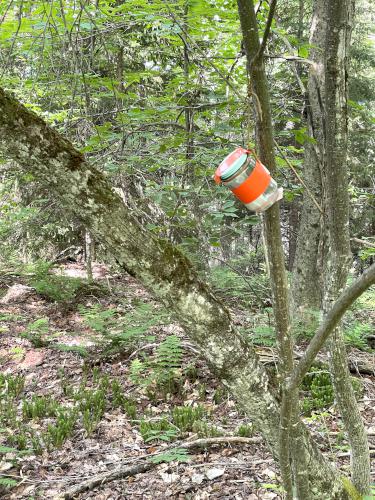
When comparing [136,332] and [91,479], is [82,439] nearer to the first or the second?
[91,479]

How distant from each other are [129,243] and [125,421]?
3530 mm

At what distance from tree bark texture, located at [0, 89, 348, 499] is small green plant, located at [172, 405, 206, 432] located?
2.49 metres

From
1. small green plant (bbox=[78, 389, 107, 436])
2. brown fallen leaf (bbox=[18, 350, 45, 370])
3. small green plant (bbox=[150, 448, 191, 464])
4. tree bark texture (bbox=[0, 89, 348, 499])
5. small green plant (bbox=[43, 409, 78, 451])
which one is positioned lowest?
brown fallen leaf (bbox=[18, 350, 45, 370])

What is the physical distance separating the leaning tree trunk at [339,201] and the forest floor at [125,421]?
329mm

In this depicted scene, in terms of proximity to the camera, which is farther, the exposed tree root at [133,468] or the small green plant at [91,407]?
the small green plant at [91,407]

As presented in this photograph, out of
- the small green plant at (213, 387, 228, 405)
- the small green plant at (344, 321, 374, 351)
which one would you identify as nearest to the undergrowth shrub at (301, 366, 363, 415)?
the small green plant at (344, 321, 374, 351)

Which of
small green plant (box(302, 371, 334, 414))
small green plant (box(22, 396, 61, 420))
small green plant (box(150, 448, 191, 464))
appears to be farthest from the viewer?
small green plant (box(22, 396, 61, 420))

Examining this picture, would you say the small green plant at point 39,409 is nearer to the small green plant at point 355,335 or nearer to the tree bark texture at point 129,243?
the tree bark texture at point 129,243

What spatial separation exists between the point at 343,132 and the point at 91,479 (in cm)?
335

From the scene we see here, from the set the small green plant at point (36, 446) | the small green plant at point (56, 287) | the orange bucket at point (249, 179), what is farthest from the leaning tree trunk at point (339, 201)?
the small green plant at point (56, 287)

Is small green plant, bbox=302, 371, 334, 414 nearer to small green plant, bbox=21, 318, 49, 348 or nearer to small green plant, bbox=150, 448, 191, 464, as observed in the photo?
small green plant, bbox=150, 448, 191, 464

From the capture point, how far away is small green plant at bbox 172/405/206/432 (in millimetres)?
4527

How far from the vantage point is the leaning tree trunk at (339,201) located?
7.36ft

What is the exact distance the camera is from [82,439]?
4512 millimetres
